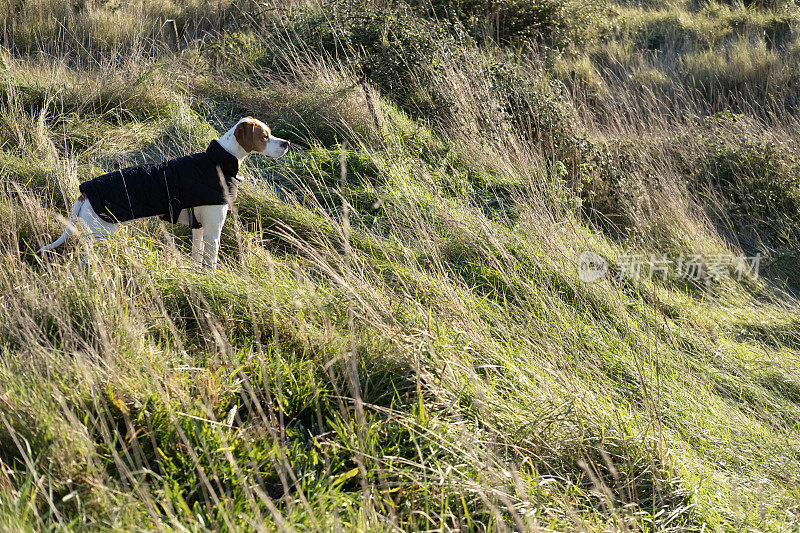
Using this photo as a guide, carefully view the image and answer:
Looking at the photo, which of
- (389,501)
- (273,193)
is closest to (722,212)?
(273,193)

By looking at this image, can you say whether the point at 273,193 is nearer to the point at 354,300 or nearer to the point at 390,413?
the point at 354,300

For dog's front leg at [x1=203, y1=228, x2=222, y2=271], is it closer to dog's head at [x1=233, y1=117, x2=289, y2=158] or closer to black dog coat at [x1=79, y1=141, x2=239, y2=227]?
black dog coat at [x1=79, y1=141, x2=239, y2=227]

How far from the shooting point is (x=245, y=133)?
3635mm

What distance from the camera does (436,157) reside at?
518 cm

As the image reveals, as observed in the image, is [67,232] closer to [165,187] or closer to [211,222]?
[165,187]

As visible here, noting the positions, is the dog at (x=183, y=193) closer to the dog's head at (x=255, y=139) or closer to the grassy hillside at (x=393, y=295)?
the dog's head at (x=255, y=139)

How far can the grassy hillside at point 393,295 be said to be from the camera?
204 cm

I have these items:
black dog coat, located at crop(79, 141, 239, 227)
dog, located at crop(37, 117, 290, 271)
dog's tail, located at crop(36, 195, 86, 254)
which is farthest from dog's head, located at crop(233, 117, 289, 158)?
dog's tail, located at crop(36, 195, 86, 254)

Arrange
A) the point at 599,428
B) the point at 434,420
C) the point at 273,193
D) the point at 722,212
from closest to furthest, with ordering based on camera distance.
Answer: the point at 434,420
the point at 599,428
the point at 273,193
the point at 722,212

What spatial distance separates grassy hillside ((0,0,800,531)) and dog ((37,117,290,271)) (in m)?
0.15

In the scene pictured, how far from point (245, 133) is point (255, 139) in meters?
0.07

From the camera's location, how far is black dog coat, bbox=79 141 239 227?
322 cm

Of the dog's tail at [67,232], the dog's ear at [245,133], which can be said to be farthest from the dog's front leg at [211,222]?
the dog's tail at [67,232]

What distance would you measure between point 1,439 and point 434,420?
1355mm
